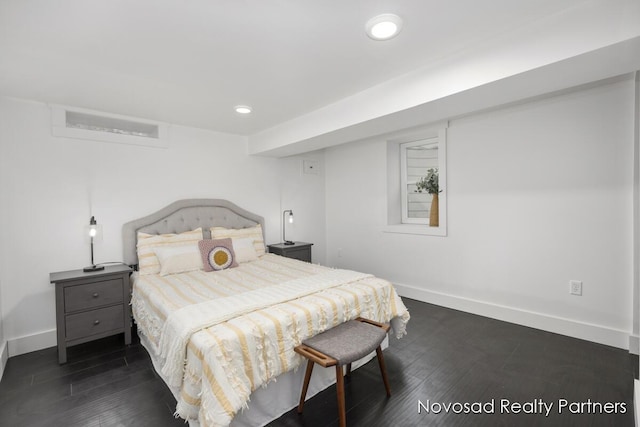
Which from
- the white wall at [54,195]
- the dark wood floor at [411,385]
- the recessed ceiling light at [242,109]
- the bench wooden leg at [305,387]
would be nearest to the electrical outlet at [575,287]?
the dark wood floor at [411,385]

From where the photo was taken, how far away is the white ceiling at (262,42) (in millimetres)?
1503

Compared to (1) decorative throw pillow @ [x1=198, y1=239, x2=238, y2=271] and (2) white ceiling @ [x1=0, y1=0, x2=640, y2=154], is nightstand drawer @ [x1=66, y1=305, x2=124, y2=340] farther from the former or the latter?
(2) white ceiling @ [x1=0, y1=0, x2=640, y2=154]

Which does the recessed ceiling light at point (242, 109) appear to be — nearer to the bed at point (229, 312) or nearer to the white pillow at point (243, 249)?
the bed at point (229, 312)

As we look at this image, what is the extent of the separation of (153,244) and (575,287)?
4111mm

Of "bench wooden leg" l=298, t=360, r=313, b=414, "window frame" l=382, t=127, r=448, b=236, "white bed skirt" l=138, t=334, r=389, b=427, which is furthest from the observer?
"window frame" l=382, t=127, r=448, b=236

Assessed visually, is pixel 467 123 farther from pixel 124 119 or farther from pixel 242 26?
pixel 124 119

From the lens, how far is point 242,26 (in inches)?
65.2

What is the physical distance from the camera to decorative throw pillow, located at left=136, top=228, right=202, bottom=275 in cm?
297

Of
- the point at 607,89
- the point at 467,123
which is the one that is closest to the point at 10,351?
the point at 467,123

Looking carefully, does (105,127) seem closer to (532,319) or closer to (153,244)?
(153,244)

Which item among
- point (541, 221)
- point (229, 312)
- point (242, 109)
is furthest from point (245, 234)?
point (541, 221)

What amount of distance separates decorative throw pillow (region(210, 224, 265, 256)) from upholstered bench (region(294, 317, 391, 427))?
204cm

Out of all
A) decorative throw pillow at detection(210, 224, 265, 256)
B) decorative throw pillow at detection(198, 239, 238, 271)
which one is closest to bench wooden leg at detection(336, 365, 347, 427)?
decorative throw pillow at detection(198, 239, 238, 271)

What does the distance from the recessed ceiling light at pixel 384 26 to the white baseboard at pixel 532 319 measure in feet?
9.57
